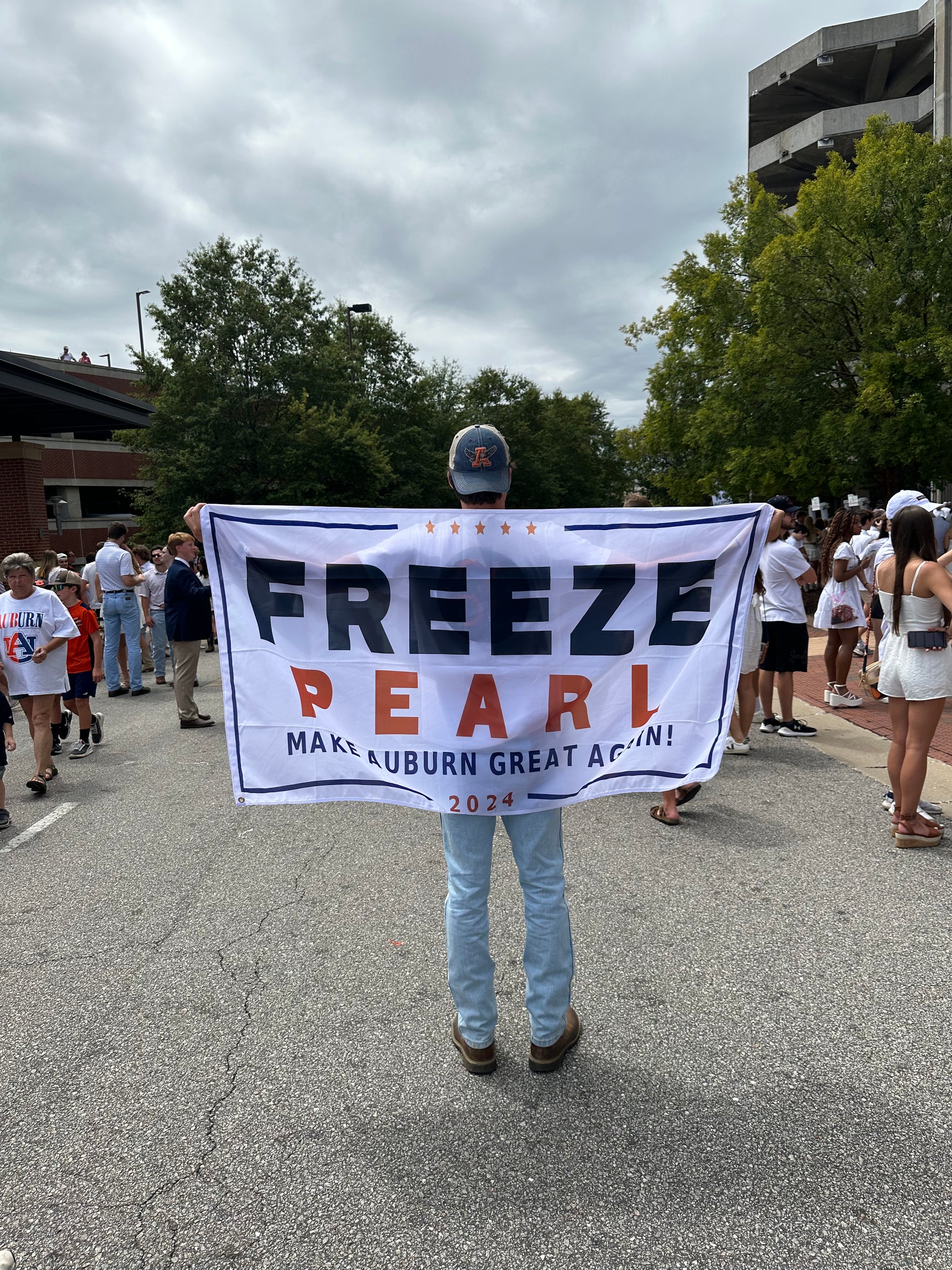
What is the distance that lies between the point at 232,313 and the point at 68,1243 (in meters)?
32.9

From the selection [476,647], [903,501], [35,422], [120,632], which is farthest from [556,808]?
[35,422]

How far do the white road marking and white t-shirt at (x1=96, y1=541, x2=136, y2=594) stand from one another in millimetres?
5272

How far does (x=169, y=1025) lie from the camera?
3.43 m

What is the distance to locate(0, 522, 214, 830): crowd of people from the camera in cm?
689

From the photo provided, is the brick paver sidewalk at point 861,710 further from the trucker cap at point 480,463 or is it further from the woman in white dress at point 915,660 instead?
the trucker cap at point 480,463

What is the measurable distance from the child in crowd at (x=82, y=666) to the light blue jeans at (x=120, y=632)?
2.58 metres

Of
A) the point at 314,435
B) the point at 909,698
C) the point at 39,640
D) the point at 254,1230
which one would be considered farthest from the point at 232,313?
the point at 254,1230

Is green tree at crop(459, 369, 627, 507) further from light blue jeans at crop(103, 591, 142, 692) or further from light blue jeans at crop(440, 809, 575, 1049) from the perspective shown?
light blue jeans at crop(440, 809, 575, 1049)

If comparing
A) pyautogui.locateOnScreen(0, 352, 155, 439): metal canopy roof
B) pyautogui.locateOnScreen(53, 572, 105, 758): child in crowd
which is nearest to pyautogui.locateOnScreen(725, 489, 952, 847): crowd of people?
pyautogui.locateOnScreen(53, 572, 105, 758): child in crowd

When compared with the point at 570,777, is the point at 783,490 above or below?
above

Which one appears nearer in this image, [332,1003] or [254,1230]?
[254,1230]

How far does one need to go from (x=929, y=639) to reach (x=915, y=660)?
0.14 meters

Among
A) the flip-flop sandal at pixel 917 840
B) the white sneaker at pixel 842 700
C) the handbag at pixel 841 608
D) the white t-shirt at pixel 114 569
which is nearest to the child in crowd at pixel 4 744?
the white t-shirt at pixel 114 569

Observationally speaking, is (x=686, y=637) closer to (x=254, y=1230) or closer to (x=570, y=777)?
(x=570, y=777)
